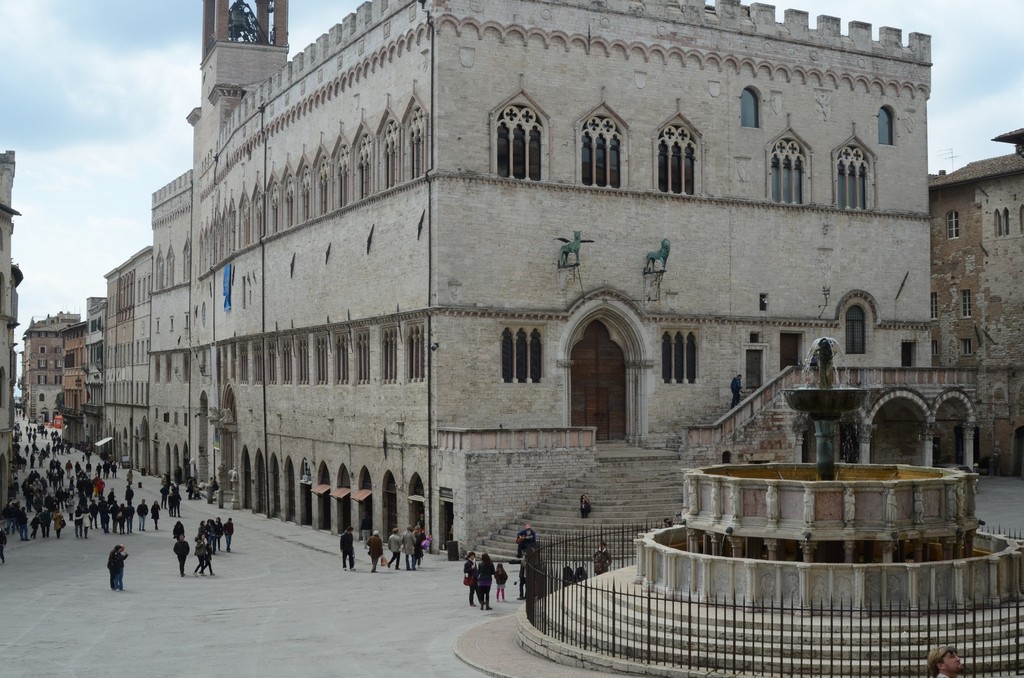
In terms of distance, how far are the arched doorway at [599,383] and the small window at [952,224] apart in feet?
72.7

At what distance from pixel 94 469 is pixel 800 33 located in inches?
2280

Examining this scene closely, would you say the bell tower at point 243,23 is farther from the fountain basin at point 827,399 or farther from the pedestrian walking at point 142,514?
the fountain basin at point 827,399

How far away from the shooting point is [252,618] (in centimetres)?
2534

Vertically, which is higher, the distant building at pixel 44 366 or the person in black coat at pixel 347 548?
the distant building at pixel 44 366

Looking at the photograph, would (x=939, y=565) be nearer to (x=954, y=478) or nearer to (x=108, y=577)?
(x=954, y=478)

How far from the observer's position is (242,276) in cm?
5647

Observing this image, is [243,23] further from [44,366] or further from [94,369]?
[44,366]

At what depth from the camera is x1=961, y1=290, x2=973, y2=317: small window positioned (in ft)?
177

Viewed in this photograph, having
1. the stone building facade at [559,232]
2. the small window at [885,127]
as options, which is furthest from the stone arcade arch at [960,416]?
the small window at [885,127]

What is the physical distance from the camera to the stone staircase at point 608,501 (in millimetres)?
33062

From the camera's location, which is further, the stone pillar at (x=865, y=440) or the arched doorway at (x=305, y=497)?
the arched doorway at (x=305, y=497)

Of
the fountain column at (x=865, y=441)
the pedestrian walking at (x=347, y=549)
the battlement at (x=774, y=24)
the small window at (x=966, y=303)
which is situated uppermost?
the battlement at (x=774, y=24)

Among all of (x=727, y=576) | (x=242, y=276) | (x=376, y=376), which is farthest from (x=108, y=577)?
(x=242, y=276)

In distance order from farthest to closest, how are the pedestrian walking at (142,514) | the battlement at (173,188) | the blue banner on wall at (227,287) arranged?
1. the battlement at (173,188)
2. the blue banner on wall at (227,287)
3. the pedestrian walking at (142,514)
